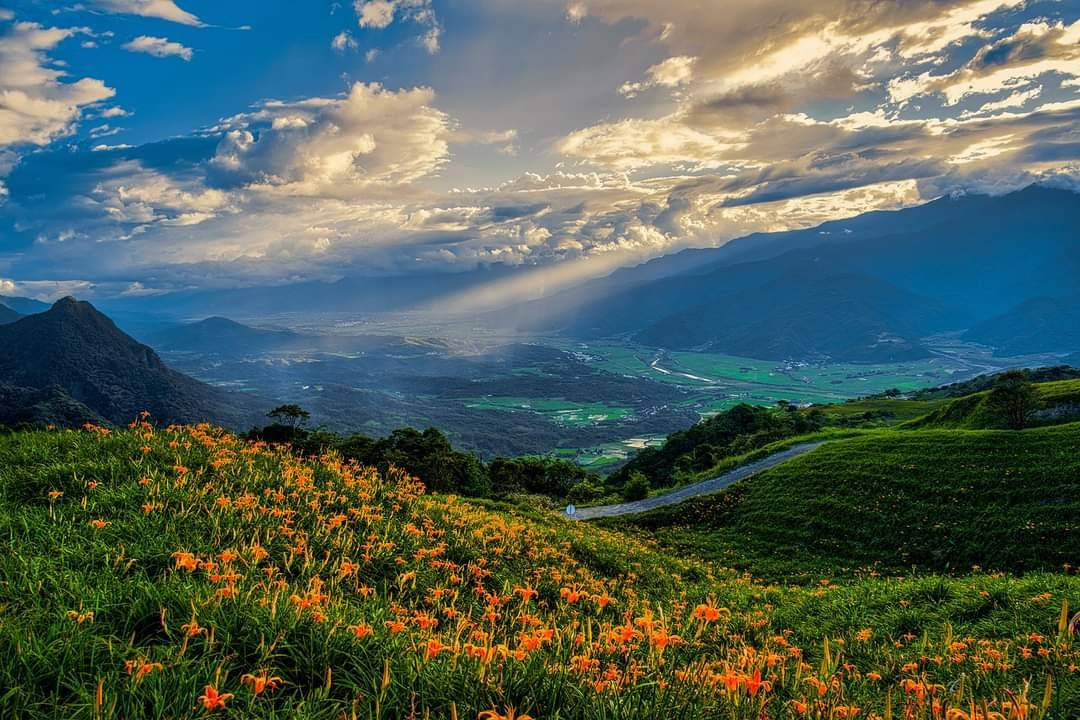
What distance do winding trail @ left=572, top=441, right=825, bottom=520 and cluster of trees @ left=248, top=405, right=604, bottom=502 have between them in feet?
31.6

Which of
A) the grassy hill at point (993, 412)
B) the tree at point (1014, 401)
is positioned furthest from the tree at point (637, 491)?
the tree at point (1014, 401)

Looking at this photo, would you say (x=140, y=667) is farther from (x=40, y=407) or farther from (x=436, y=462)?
(x=40, y=407)

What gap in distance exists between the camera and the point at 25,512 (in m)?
6.08

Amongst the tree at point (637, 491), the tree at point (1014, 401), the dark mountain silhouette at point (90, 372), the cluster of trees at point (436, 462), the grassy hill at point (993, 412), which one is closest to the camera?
the cluster of trees at point (436, 462)

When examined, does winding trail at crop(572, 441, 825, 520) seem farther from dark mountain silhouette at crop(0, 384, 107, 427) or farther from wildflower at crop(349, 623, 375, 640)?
dark mountain silhouette at crop(0, 384, 107, 427)

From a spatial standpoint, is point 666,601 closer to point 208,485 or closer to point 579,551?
point 579,551

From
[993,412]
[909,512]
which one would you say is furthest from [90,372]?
[993,412]

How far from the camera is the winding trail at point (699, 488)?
42500 mm

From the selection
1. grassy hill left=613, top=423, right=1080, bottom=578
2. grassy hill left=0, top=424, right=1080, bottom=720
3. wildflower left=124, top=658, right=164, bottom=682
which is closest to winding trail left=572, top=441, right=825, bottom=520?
grassy hill left=613, top=423, right=1080, bottom=578

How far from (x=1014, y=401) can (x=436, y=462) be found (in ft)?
129

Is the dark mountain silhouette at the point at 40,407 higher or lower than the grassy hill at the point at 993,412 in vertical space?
higher

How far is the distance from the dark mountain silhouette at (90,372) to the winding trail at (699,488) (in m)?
155

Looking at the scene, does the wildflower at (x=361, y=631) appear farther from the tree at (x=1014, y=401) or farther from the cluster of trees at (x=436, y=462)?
the tree at (x=1014, y=401)

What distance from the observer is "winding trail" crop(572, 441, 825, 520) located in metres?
42.5
